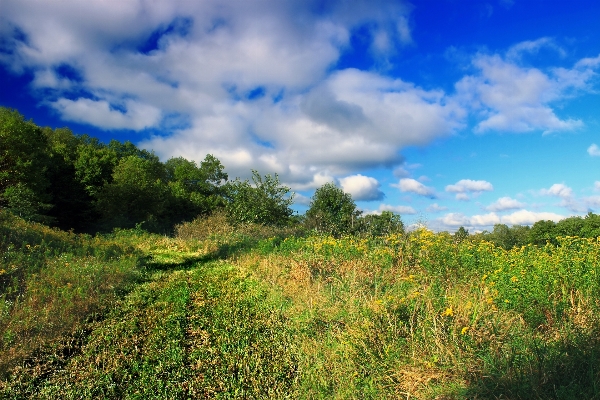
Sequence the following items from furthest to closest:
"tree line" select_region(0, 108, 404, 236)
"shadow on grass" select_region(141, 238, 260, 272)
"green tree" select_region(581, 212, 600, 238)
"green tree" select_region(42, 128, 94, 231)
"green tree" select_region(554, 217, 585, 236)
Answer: "green tree" select_region(554, 217, 585, 236)
"green tree" select_region(581, 212, 600, 238)
"green tree" select_region(42, 128, 94, 231)
"tree line" select_region(0, 108, 404, 236)
"shadow on grass" select_region(141, 238, 260, 272)

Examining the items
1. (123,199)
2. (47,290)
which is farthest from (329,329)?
(123,199)

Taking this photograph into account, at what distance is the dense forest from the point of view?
23.6 meters

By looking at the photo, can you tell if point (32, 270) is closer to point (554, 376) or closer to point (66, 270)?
point (66, 270)

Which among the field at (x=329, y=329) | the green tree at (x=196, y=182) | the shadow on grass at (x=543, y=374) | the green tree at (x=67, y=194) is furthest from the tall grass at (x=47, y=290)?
the green tree at (x=196, y=182)

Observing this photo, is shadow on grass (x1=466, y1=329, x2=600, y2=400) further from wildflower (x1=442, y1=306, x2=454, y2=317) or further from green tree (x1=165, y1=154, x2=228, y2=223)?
green tree (x1=165, y1=154, x2=228, y2=223)

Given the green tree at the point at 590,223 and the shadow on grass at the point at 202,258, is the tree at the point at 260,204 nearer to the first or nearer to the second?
the shadow on grass at the point at 202,258

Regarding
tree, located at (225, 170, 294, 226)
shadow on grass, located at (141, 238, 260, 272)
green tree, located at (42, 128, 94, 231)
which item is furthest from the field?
green tree, located at (42, 128, 94, 231)

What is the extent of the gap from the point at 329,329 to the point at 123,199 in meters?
37.6

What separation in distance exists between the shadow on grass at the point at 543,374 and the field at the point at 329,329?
2 centimetres

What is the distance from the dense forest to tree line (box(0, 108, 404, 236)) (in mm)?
62

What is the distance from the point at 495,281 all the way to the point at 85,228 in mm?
38639

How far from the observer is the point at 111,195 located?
125 ft

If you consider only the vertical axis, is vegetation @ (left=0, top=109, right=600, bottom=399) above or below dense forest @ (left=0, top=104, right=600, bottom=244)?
below

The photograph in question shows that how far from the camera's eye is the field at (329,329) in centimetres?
386
